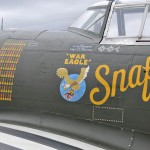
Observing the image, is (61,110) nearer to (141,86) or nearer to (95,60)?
(95,60)

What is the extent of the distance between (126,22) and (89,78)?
159cm

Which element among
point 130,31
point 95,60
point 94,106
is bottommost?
point 94,106

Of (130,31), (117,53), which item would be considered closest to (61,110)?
(117,53)

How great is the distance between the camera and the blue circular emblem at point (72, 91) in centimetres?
699

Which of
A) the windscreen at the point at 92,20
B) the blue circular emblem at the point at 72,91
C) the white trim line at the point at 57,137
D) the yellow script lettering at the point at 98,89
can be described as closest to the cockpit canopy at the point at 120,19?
the windscreen at the point at 92,20

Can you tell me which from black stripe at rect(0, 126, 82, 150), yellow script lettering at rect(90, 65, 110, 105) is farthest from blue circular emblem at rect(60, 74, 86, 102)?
black stripe at rect(0, 126, 82, 150)

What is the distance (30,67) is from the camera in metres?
7.56

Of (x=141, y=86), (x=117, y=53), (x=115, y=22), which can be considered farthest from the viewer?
(x=115, y=22)

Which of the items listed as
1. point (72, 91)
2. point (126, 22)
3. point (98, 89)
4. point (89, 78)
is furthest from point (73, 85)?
point (126, 22)

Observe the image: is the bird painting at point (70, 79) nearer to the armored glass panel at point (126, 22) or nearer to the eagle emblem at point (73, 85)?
the eagle emblem at point (73, 85)

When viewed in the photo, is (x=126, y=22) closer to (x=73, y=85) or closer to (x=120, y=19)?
(x=120, y=19)

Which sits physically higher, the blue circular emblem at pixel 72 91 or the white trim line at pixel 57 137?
the blue circular emblem at pixel 72 91

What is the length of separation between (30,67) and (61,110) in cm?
123

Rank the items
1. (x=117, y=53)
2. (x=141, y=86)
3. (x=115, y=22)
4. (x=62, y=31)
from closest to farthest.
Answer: (x=141, y=86) < (x=117, y=53) < (x=115, y=22) < (x=62, y=31)
